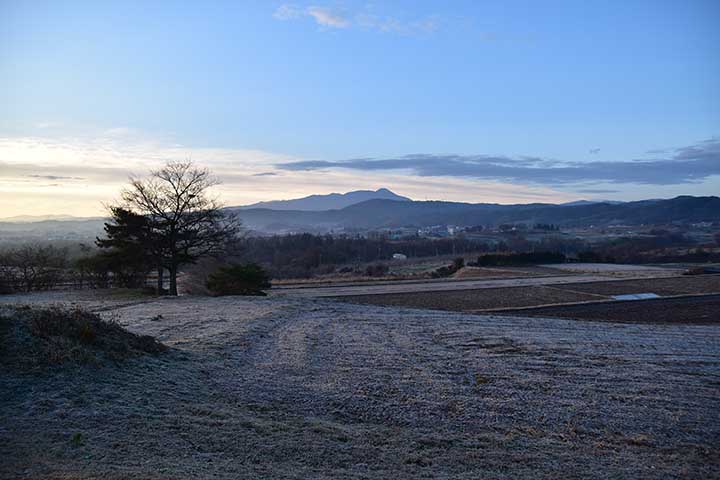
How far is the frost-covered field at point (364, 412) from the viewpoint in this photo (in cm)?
717

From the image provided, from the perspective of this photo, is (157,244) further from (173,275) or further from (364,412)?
(364,412)

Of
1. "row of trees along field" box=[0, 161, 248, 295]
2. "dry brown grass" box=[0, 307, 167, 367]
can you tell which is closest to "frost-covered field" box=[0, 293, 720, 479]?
"dry brown grass" box=[0, 307, 167, 367]

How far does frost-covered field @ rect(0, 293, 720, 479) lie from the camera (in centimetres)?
717

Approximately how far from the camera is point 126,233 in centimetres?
3194

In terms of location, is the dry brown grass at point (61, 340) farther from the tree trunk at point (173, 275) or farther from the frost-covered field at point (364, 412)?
the tree trunk at point (173, 275)

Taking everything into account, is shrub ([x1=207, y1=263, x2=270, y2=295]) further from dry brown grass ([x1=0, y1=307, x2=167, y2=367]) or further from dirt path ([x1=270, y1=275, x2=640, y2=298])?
dry brown grass ([x1=0, y1=307, x2=167, y2=367])

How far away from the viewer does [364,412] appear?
9828 millimetres

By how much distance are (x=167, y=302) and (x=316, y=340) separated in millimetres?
13492

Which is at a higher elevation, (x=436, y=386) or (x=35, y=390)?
(x=35, y=390)

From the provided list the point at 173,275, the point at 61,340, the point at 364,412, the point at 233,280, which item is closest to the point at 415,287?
the point at 233,280

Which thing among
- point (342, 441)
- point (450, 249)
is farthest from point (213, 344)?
point (450, 249)

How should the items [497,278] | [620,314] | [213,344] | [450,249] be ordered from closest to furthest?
[213,344], [620,314], [497,278], [450,249]

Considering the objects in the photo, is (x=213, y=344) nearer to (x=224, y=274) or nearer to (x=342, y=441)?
(x=342, y=441)

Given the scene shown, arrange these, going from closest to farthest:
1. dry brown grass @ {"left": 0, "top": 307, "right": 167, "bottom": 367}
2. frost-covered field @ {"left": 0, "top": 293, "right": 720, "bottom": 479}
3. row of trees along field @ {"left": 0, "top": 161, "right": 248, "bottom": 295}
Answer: frost-covered field @ {"left": 0, "top": 293, "right": 720, "bottom": 479}
dry brown grass @ {"left": 0, "top": 307, "right": 167, "bottom": 367}
row of trees along field @ {"left": 0, "top": 161, "right": 248, "bottom": 295}
